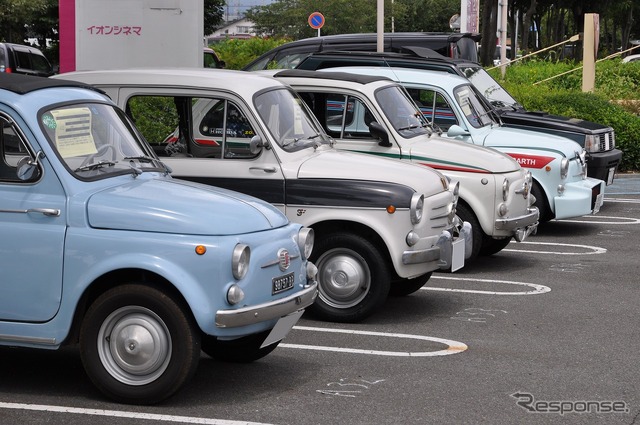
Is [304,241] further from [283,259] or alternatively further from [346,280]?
[346,280]

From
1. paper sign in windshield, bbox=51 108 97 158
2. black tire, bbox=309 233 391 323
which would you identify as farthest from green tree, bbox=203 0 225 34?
paper sign in windshield, bbox=51 108 97 158

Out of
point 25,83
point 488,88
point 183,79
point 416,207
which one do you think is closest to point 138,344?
point 25,83

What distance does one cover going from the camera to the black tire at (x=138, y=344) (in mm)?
6160

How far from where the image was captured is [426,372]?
23.9 ft

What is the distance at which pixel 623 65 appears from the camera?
87.0 feet

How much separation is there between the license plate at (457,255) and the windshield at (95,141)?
269 centimetres

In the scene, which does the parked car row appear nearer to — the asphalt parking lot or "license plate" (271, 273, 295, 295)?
"license plate" (271, 273, 295, 295)

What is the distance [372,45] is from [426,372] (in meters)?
12.4

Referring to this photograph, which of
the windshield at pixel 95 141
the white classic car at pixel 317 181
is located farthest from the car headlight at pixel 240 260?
the white classic car at pixel 317 181

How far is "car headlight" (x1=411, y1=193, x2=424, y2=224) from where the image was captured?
854 centimetres

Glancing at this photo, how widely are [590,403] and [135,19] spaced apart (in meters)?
9.43

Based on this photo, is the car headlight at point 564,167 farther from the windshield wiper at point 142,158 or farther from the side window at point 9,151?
the side window at point 9,151

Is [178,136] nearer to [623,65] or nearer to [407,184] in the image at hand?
[407,184]

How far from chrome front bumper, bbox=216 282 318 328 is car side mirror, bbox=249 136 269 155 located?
2.21m
